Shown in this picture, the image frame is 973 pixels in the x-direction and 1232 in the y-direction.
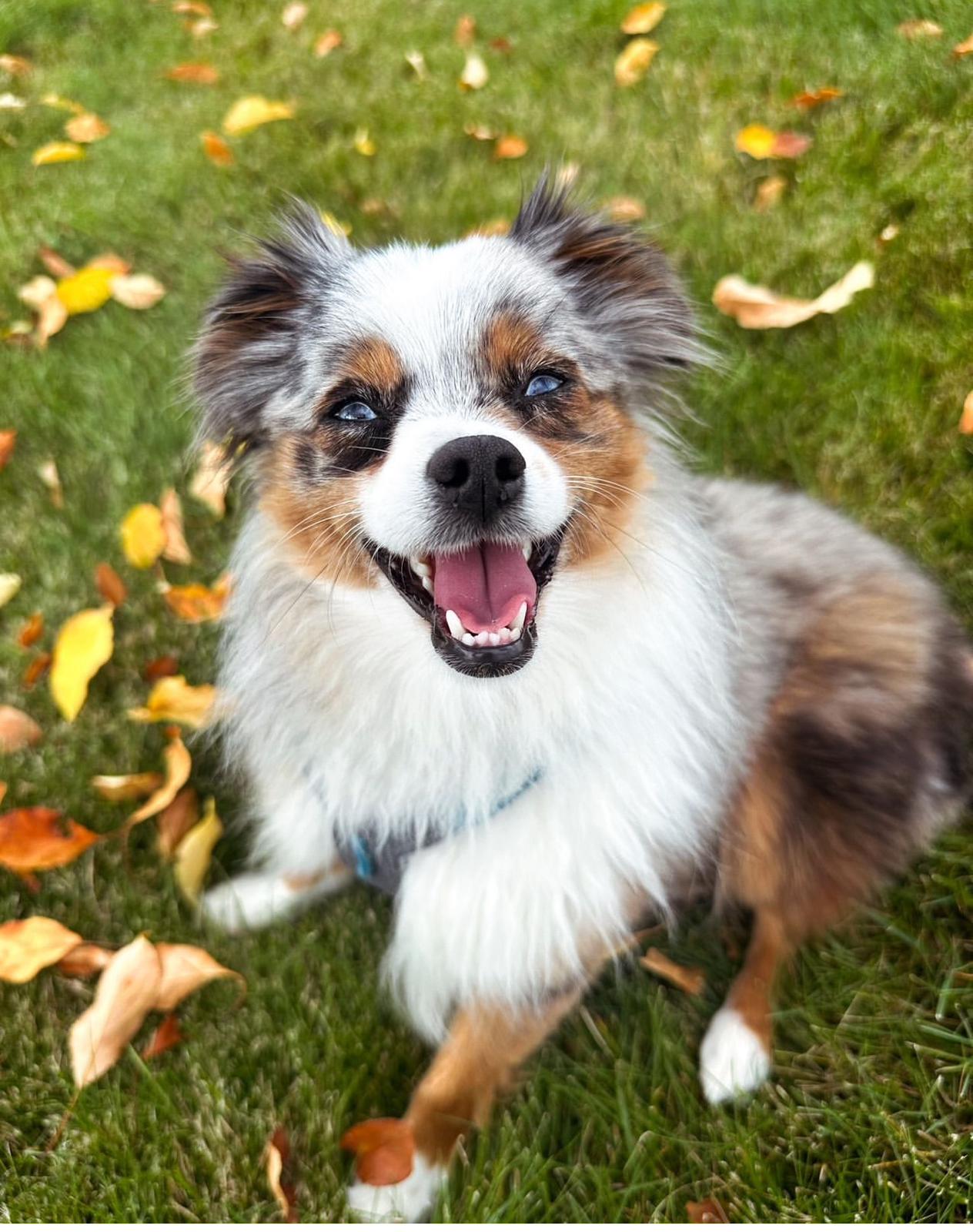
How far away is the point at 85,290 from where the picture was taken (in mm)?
3801

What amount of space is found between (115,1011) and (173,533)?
5.01 ft

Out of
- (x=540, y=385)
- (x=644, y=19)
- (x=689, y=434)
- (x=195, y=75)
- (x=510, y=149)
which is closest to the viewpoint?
(x=540, y=385)

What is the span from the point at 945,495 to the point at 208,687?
2.34 metres

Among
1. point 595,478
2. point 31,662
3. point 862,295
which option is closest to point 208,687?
point 31,662

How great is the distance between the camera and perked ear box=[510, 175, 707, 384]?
6.38 ft

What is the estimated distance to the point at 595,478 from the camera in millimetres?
1701

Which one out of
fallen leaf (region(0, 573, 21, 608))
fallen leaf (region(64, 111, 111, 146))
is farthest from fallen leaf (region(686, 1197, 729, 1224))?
fallen leaf (region(64, 111, 111, 146))

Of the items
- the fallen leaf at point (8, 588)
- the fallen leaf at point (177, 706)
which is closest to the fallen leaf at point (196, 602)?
the fallen leaf at point (177, 706)

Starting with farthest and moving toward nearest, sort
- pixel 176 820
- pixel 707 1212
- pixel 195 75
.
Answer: pixel 195 75 < pixel 176 820 < pixel 707 1212

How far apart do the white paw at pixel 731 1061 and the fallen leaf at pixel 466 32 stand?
4507 mm

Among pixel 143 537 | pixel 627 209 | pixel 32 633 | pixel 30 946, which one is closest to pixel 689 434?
pixel 627 209

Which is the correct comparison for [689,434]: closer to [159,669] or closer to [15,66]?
[159,669]

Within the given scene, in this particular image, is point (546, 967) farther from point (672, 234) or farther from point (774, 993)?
point (672, 234)

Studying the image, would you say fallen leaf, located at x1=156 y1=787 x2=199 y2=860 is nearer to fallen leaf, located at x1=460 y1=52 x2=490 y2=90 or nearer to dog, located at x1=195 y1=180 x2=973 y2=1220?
dog, located at x1=195 y1=180 x2=973 y2=1220
